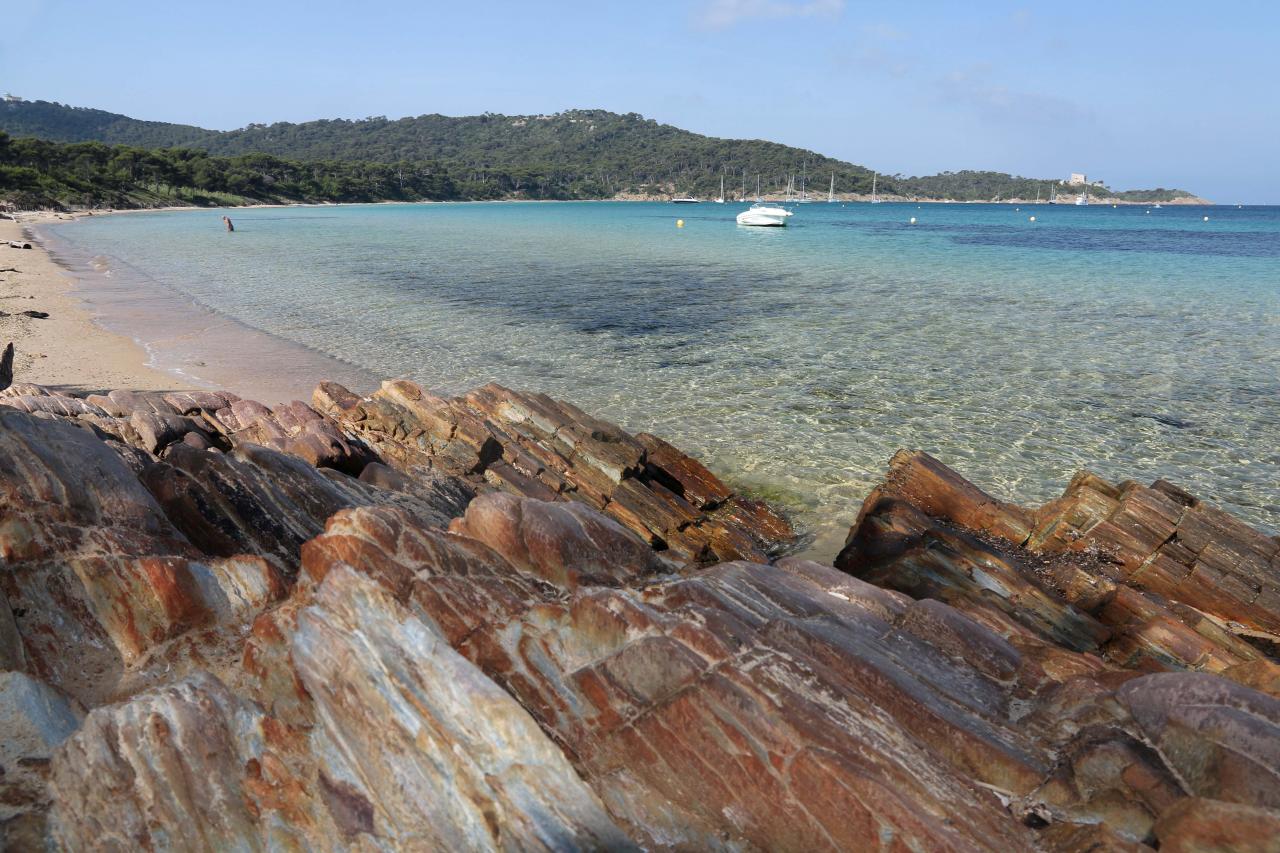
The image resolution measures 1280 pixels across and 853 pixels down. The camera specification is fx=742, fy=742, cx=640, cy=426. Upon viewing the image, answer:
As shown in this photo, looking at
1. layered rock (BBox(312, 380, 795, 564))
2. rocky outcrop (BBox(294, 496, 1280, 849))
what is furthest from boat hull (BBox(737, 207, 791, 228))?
rocky outcrop (BBox(294, 496, 1280, 849))

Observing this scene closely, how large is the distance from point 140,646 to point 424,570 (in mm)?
2455

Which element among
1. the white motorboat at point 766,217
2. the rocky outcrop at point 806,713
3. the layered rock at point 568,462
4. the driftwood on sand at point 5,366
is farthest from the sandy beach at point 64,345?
the white motorboat at point 766,217

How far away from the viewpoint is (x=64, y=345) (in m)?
24.0

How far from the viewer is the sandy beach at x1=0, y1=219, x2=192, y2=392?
65.0 feet

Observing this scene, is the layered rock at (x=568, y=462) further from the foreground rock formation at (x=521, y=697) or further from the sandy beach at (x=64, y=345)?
the sandy beach at (x=64, y=345)

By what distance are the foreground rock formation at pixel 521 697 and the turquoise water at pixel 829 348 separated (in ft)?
22.3

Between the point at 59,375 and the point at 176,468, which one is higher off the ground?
the point at 176,468

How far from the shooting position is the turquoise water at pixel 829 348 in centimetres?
1672

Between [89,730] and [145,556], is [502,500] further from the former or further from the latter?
[89,730]

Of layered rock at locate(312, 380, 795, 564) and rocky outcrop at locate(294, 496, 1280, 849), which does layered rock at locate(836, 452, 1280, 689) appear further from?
rocky outcrop at locate(294, 496, 1280, 849)

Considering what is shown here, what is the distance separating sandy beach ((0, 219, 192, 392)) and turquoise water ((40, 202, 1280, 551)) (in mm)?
1763

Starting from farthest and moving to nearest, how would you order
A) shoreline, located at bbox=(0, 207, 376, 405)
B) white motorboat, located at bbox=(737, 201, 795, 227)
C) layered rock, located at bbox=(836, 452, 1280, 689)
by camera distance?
white motorboat, located at bbox=(737, 201, 795, 227), shoreline, located at bbox=(0, 207, 376, 405), layered rock, located at bbox=(836, 452, 1280, 689)

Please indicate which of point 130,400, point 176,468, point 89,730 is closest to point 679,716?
point 89,730

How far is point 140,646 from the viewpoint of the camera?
20.6 ft
